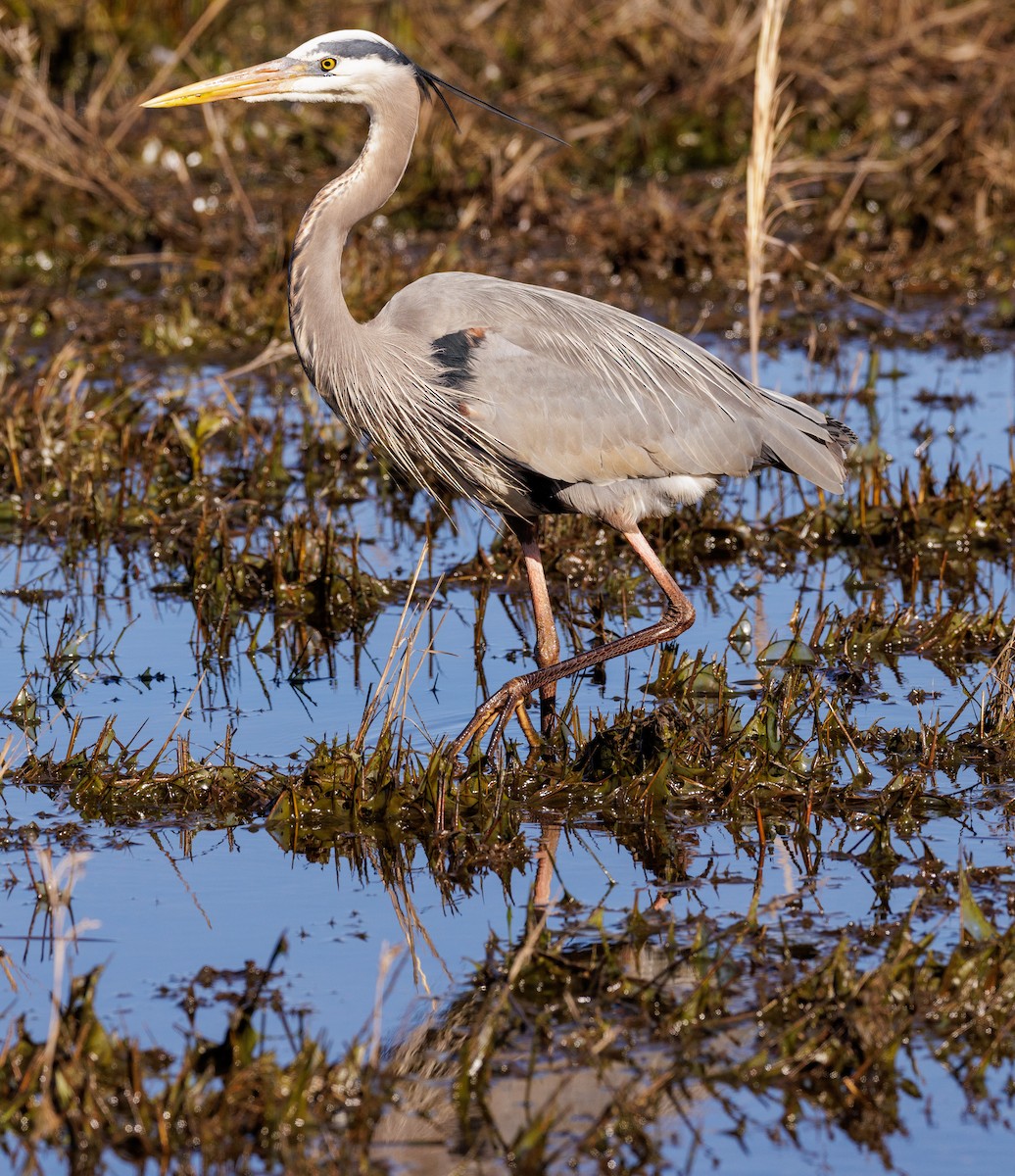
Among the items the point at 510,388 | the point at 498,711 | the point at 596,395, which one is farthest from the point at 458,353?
the point at 498,711

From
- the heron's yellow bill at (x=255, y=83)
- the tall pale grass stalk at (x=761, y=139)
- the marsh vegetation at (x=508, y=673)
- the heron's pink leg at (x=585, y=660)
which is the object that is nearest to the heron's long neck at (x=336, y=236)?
the heron's yellow bill at (x=255, y=83)

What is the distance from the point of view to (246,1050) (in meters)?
3.57

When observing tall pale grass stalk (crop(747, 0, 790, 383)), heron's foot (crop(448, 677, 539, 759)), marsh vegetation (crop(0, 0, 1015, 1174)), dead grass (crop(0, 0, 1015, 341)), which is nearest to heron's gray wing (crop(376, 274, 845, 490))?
marsh vegetation (crop(0, 0, 1015, 1174))

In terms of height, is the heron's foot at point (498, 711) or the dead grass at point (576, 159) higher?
the dead grass at point (576, 159)

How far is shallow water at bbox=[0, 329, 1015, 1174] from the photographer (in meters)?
3.98

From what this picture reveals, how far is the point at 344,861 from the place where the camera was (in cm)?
473

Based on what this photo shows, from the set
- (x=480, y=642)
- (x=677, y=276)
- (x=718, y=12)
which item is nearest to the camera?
(x=480, y=642)

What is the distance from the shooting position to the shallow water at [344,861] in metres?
3.98

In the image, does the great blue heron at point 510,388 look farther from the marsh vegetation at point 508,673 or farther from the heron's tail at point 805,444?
the marsh vegetation at point 508,673

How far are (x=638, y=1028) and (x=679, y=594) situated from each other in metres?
2.29

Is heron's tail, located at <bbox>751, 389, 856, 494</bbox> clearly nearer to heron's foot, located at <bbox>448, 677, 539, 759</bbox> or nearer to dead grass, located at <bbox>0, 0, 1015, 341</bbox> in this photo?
heron's foot, located at <bbox>448, 677, 539, 759</bbox>

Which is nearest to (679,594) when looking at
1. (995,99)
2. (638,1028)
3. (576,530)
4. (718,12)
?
(576,530)

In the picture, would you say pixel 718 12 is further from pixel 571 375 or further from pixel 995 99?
pixel 571 375

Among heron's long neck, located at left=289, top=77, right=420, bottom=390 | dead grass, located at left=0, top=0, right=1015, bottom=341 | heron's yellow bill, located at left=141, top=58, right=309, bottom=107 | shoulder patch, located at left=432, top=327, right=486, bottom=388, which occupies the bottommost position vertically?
shoulder patch, located at left=432, top=327, right=486, bottom=388
